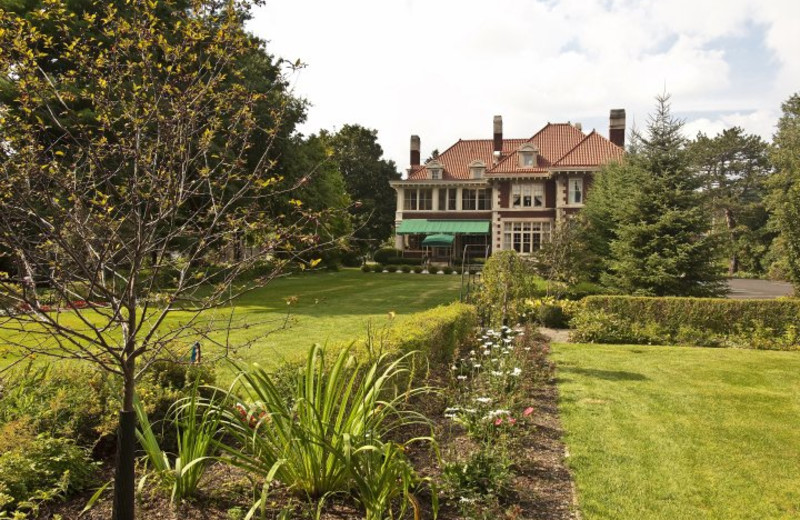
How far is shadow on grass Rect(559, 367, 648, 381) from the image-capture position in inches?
340

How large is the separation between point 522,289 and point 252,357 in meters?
6.19

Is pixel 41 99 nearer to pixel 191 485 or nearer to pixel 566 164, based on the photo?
pixel 191 485

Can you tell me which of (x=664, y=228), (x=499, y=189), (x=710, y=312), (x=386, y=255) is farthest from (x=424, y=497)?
(x=386, y=255)

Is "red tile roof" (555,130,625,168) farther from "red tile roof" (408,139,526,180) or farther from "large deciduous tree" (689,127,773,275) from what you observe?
"large deciduous tree" (689,127,773,275)

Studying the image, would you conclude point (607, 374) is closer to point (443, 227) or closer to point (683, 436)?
point (683, 436)

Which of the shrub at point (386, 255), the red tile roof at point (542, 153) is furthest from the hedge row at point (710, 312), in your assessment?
the shrub at point (386, 255)

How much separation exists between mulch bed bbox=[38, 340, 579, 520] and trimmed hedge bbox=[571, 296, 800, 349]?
25.5 ft

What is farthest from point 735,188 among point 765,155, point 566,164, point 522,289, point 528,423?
point 528,423

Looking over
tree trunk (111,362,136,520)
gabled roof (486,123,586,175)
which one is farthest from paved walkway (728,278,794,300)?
tree trunk (111,362,136,520)

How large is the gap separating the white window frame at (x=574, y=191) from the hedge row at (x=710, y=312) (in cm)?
2237

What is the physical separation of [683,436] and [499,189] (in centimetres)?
3188

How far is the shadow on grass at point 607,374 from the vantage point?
8.63 metres

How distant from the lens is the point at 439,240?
3734 centimetres

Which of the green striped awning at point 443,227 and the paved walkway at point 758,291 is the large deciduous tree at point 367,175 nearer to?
the green striped awning at point 443,227
